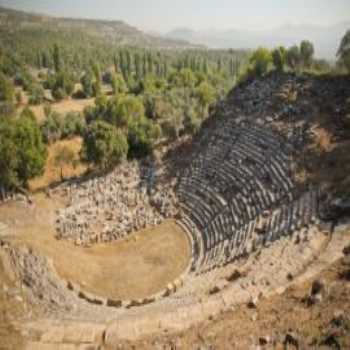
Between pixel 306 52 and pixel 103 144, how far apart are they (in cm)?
2492

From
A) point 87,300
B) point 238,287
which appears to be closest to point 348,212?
point 238,287

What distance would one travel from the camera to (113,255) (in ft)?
75.7

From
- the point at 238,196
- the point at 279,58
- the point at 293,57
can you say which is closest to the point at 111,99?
the point at 279,58

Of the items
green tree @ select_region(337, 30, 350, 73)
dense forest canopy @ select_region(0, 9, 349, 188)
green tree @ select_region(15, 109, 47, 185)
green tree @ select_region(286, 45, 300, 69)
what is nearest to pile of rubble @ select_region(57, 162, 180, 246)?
green tree @ select_region(15, 109, 47, 185)

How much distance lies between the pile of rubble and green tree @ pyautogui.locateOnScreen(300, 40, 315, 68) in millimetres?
22329

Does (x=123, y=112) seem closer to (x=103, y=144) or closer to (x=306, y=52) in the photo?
(x=103, y=144)

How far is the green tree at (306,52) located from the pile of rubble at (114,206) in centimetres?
2233

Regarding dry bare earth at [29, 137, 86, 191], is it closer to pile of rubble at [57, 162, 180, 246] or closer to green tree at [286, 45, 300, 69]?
pile of rubble at [57, 162, 180, 246]

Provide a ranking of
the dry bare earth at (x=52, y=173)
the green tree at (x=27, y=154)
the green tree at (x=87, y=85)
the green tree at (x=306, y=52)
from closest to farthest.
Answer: the green tree at (x=27, y=154), the dry bare earth at (x=52, y=173), the green tree at (x=306, y=52), the green tree at (x=87, y=85)

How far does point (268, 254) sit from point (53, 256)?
1234cm

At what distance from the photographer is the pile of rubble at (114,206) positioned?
2480 centimetres

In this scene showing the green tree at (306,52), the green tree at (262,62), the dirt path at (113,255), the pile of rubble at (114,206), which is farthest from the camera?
the green tree at (262,62)

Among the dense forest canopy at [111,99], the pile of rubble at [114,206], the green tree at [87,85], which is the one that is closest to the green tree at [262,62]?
the dense forest canopy at [111,99]

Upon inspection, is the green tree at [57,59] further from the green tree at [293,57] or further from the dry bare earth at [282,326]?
the dry bare earth at [282,326]
